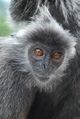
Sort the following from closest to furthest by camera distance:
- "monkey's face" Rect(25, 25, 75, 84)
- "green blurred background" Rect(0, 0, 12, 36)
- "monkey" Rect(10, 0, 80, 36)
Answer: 1. "monkey" Rect(10, 0, 80, 36)
2. "monkey's face" Rect(25, 25, 75, 84)
3. "green blurred background" Rect(0, 0, 12, 36)

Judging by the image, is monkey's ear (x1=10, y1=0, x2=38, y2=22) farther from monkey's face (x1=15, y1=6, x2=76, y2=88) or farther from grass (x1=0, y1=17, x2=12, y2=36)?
grass (x1=0, y1=17, x2=12, y2=36)

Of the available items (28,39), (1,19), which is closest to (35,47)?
(28,39)

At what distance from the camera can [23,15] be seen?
860 centimetres

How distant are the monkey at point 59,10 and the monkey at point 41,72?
4 centimetres

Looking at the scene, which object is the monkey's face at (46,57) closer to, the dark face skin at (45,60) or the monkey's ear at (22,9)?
the dark face skin at (45,60)

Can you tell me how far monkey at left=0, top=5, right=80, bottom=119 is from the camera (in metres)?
8.55

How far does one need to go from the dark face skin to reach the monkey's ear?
0.84 feet

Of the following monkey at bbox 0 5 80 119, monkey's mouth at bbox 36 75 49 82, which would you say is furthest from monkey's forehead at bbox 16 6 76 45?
monkey's mouth at bbox 36 75 49 82

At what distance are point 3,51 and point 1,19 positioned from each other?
3.21 feet

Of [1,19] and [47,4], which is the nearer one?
[47,4]

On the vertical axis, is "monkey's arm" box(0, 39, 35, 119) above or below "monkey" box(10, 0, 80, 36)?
below

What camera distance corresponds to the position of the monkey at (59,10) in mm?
8453

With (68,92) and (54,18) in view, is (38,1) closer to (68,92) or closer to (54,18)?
(54,18)

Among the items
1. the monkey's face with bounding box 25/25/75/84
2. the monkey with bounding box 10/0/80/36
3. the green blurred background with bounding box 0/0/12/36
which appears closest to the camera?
the monkey with bounding box 10/0/80/36
